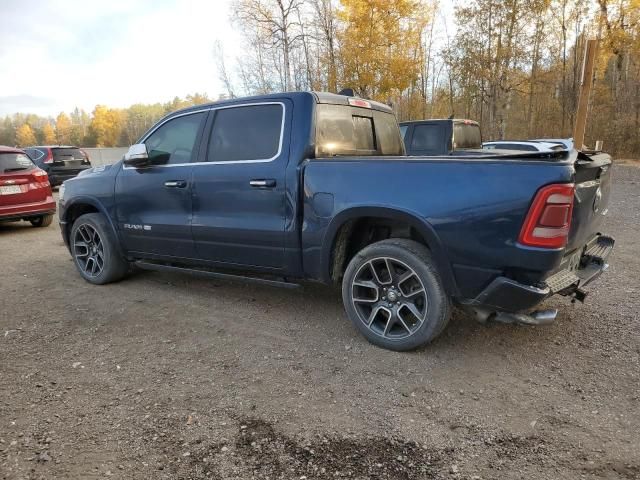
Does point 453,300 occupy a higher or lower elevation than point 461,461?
higher

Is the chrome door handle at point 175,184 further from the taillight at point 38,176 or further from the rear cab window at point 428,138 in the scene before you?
the rear cab window at point 428,138

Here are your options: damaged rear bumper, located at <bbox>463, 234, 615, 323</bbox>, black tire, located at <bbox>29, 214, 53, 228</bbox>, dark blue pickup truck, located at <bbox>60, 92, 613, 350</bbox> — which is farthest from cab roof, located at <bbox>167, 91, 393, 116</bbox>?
black tire, located at <bbox>29, 214, 53, 228</bbox>

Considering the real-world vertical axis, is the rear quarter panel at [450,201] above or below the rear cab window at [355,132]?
below

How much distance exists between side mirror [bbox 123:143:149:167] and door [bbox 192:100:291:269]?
2.18ft

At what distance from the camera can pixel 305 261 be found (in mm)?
3604

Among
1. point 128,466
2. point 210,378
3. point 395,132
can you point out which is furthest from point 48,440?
point 395,132

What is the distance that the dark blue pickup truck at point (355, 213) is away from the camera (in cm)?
272

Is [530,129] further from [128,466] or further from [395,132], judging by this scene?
[128,466]

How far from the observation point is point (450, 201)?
286cm

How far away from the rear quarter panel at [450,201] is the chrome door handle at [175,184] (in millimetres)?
1349

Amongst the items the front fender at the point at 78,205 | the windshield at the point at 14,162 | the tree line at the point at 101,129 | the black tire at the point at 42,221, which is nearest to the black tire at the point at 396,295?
the front fender at the point at 78,205

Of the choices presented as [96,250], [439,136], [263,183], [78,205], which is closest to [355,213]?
[263,183]

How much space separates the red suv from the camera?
323 inches

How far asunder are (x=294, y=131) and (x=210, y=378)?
195 cm
